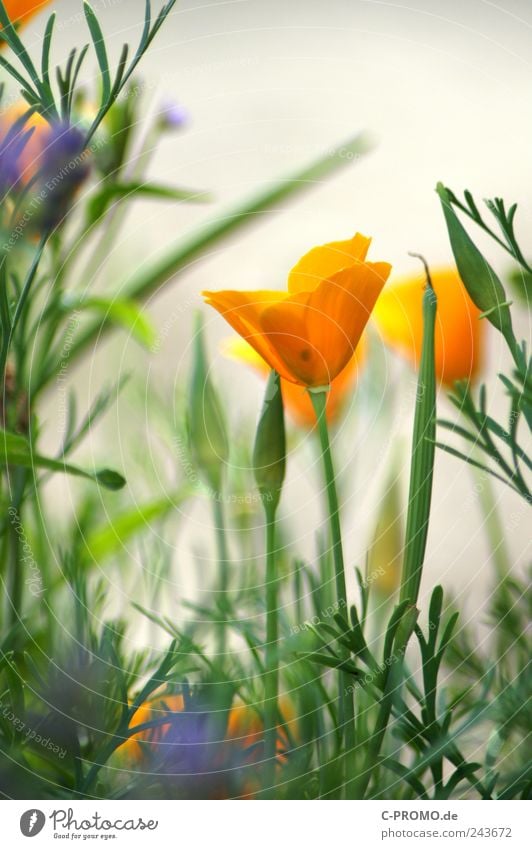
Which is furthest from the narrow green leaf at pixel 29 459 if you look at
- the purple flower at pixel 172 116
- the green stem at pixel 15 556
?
the purple flower at pixel 172 116

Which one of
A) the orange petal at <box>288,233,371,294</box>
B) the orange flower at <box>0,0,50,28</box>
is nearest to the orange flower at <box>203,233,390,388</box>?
the orange petal at <box>288,233,371,294</box>

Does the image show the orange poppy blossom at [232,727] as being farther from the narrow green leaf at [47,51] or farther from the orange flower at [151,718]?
the narrow green leaf at [47,51]

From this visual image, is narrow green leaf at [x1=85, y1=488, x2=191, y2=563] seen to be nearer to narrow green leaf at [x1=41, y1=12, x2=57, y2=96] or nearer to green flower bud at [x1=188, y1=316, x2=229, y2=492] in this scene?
green flower bud at [x1=188, y1=316, x2=229, y2=492]

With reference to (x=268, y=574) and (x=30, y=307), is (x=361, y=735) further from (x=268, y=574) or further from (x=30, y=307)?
(x=30, y=307)

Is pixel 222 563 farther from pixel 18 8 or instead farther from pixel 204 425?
pixel 18 8

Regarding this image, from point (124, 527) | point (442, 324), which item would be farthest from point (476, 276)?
point (124, 527)
